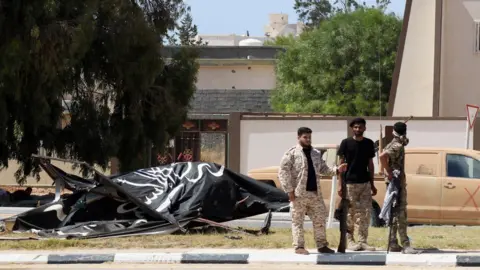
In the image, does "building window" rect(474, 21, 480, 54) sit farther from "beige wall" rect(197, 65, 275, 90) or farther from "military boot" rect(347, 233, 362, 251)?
"beige wall" rect(197, 65, 275, 90)

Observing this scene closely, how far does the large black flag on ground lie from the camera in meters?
15.7

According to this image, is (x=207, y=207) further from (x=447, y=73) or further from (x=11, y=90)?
(x=447, y=73)

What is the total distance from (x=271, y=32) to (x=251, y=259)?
10158cm

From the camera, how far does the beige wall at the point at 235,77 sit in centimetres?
6297

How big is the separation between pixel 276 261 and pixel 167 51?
1963 centimetres

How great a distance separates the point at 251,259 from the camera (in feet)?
44.7

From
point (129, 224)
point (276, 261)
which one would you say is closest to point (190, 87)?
point (129, 224)

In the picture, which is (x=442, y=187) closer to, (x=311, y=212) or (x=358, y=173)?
(x=358, y=173)

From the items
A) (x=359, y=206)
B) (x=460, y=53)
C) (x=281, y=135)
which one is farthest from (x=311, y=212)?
(x=460, y=53)

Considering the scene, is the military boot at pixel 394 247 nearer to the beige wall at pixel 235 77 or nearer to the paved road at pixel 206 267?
the paved road at pixel 206 267

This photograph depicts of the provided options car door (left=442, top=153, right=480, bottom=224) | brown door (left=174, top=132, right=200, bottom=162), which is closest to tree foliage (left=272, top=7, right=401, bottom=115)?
brown door (left=174, top=132, right=200, bottom=162)

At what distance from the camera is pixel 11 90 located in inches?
1048

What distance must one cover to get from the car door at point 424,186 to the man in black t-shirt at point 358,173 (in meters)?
4.95

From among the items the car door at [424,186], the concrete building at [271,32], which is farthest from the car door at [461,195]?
the concrete building at [271,32]
